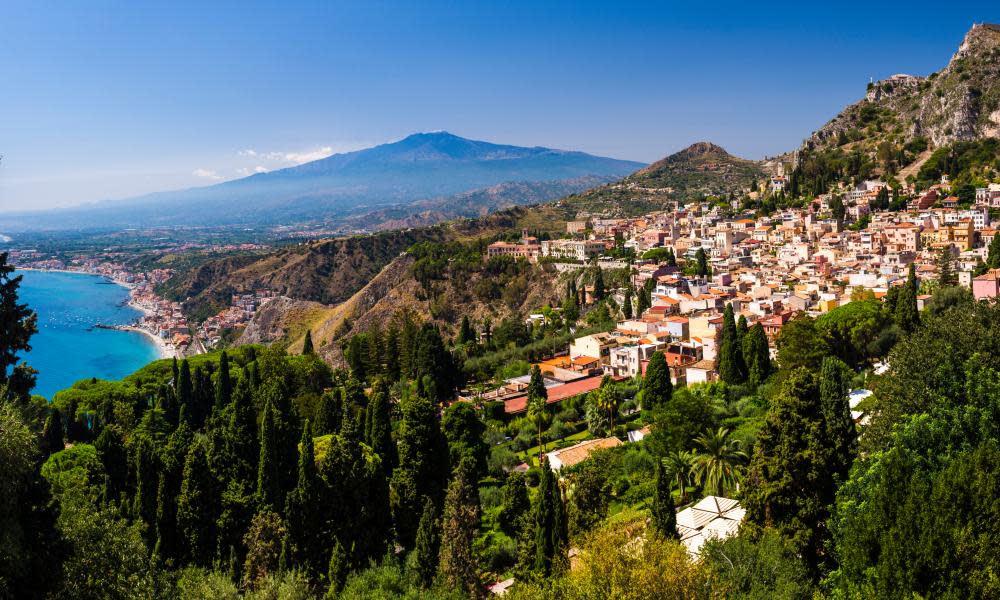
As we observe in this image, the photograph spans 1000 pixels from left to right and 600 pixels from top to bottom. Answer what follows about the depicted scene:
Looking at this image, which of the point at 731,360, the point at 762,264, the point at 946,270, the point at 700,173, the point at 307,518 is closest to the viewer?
the point at 307,518

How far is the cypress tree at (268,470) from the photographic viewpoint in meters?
16.8

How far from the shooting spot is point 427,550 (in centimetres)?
1444

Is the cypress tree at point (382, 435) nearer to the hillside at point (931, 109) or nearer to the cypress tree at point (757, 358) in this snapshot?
the cypress tree at point (757, 358)

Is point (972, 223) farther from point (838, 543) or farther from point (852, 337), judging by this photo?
point (838, 543)

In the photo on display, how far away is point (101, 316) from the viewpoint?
105 meters

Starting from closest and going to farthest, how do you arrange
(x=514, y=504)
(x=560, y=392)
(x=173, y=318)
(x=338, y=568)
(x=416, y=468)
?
(x=338, y=568)
(x=416, y=468)
(x=514, y=504)
(x=560, y=392)
(x=173, y=318)

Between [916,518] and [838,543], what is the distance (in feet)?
6.99

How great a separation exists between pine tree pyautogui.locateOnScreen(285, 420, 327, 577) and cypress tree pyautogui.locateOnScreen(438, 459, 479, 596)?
2.94 m

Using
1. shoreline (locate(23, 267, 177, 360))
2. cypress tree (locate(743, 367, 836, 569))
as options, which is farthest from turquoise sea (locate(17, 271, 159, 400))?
cypress tree (locate(743, 367, 836, 569))

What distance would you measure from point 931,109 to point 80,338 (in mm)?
109679

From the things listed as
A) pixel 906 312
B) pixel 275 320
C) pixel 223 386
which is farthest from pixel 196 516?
pixel 275 320

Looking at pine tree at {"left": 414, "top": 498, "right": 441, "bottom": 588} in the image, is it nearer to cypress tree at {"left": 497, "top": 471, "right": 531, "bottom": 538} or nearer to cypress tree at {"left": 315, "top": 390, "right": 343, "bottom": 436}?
cypress tree at {"left": 497, "top": 471, "right": 531, "bottom": 538}

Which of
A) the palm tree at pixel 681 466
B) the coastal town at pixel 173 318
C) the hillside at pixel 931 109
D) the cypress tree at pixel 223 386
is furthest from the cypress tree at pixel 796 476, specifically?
the hillside at pixel 931 109

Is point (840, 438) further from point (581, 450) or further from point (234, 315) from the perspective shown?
point (234, 315)
